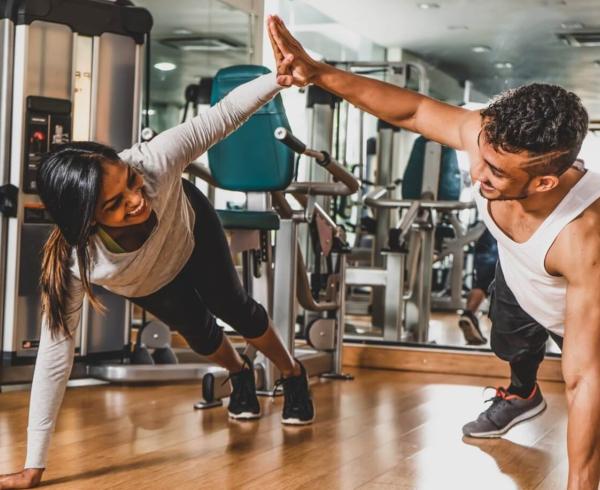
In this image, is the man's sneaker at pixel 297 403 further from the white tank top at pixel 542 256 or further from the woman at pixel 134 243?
the white tank top at pixel 542 256

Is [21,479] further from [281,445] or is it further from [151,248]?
[281,445]

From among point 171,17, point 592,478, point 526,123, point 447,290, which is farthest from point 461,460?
point 447,290

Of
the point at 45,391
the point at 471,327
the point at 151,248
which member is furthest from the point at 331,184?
the point at 45,391

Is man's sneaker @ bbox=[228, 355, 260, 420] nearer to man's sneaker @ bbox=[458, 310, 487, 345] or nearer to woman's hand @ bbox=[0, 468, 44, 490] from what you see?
woman's hand @ bbox=[0, 468, 44, 490]

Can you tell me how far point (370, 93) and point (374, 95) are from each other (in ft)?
0.04

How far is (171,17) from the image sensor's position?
5.18 meters

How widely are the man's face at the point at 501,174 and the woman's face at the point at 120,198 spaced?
0.75 meters

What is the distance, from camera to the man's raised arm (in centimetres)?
215

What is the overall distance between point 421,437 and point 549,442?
0.40 metres

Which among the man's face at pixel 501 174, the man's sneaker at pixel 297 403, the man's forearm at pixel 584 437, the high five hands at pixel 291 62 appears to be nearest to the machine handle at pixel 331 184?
the man's sneaker at pixel 297 403

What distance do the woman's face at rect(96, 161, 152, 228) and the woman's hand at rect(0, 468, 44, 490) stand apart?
59 cm

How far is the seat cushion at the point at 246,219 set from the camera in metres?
3.28

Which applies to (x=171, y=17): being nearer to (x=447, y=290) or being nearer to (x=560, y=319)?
(x=447, y=290)

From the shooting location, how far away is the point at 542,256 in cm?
193
